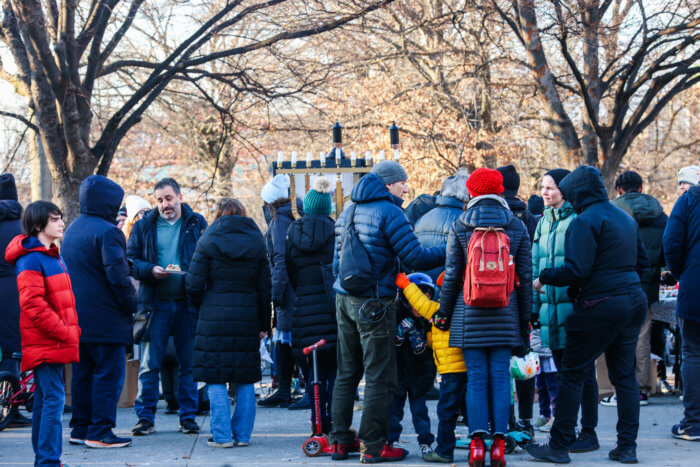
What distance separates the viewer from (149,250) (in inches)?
291

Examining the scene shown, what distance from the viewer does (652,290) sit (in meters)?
8.33

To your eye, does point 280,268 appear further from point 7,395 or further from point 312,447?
point 7,395

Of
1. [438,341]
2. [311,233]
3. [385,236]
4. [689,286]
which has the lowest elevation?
[438,341]

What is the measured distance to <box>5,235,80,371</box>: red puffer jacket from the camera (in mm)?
5539

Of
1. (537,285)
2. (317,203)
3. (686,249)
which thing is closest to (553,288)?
(537,285)

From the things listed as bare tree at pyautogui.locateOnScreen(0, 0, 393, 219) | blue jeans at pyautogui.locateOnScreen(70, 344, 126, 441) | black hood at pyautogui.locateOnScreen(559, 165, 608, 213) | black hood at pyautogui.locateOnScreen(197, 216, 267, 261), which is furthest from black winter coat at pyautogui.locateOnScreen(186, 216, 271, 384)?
bare tree at pyautogui.locateOnScreen(0, 0, 393, 219)

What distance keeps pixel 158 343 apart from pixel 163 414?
1296 millimetres

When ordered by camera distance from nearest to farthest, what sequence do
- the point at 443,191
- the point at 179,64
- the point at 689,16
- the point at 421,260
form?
the point at 421,260 → the point at 443,191 → the point at 179,64 → the point at 689,16

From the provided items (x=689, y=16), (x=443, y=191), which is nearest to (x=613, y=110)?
(x=689, y=16)

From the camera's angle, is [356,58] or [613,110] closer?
[613,110]

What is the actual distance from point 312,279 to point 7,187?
3.10 m

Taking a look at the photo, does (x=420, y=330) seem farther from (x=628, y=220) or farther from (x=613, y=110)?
(x=613, y=110)

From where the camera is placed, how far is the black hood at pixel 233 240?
6.50m

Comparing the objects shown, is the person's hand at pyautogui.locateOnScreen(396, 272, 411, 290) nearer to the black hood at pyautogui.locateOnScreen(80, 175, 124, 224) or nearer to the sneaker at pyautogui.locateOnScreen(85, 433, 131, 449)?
the black hood at pyautogui.locateOnScreen(80, 175, 124, 224)
